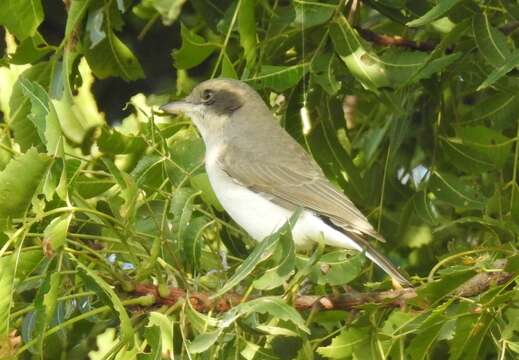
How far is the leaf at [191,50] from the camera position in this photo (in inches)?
163

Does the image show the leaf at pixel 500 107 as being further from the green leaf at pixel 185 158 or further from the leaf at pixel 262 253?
the leaf at pixel 262 253

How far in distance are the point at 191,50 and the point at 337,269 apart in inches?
48.0

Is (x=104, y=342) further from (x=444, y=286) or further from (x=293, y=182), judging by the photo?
(x=444, y=286)

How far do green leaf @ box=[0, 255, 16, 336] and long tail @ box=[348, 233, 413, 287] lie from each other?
41.6 inches

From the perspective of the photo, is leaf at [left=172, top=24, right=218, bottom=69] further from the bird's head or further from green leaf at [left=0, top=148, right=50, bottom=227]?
green leaf at [left=0, top=148, right=50, bottom=227]

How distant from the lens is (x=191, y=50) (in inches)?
165

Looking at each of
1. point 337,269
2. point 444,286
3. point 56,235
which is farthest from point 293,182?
point 56,235

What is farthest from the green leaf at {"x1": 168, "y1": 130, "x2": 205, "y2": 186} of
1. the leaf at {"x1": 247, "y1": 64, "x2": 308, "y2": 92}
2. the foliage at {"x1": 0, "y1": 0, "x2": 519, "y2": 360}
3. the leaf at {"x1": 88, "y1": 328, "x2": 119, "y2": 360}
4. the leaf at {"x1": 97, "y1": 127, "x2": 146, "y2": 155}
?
the leaf at {"x1": 88, "y1": 328, "x2": 119, "y2": 360}

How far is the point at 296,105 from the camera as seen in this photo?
14.7ft

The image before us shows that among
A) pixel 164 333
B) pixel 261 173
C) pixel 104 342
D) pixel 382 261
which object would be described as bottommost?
pixel 104 342

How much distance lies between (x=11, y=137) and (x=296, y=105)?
3.52 ft

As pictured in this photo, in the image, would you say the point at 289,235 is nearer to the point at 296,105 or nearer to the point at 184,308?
the point at 184,308

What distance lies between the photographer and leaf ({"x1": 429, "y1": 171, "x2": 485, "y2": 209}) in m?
4.42

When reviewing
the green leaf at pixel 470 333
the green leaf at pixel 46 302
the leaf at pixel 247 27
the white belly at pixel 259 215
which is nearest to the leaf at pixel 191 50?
the leaf at pixel 247 27
